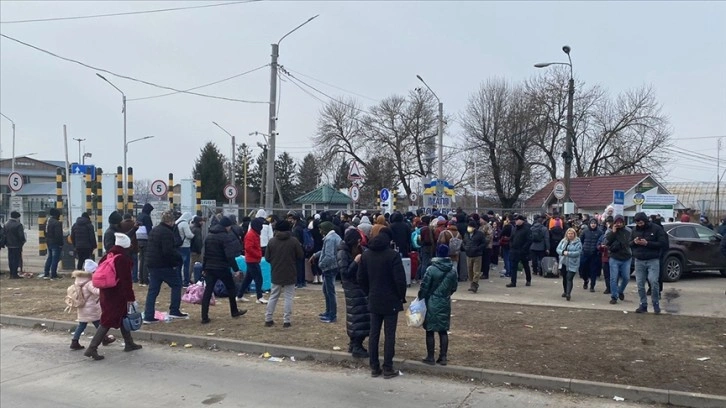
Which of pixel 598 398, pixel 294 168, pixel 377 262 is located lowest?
pixel 598 398

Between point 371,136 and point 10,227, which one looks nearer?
point 10,227

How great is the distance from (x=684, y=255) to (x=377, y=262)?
1218 cm

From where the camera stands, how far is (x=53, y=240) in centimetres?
1697

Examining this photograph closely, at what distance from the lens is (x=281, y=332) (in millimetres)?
9961

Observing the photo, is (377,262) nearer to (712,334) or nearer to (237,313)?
(237,313)

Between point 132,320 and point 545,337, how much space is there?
244 inches

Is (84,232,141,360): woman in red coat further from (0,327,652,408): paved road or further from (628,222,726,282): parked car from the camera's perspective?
(628,222,726,282): parked car

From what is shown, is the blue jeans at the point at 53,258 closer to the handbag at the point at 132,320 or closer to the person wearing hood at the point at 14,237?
the person wearing hood at the point at 14,237

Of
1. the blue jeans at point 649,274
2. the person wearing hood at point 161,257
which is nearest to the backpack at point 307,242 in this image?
the person wearing hood at point 161,257

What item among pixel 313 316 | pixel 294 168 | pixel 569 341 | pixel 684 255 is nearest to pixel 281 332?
pixel 313 316

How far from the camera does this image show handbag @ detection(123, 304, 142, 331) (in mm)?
9089

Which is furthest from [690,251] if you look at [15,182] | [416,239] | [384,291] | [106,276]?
[15,182]

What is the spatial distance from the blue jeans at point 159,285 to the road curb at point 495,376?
728mm

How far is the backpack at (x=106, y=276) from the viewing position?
27.8 ft
